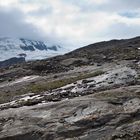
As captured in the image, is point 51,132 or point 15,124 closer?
point 51,132

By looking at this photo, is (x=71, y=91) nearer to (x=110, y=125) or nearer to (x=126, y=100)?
(x=126, y=100)

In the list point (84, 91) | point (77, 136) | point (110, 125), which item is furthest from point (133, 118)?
point (84, 91)

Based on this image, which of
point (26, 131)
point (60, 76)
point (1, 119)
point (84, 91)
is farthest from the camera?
point (60, 76)

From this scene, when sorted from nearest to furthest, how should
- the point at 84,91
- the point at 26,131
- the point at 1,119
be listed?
the point at 26,131 < the point at 1,119 < the point at 84,91

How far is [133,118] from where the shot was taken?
34.2 metres

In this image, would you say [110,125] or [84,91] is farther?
[84,91]

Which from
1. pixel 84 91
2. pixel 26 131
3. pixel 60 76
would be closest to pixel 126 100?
pixel 26 131

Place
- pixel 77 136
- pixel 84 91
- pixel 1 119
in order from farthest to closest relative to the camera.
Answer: pixel 84 91 < pixel 1 119 < pixel 77 136

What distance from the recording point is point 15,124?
124ft

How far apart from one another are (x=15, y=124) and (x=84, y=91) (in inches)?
600

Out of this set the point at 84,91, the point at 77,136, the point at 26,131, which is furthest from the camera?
the point at 84,91

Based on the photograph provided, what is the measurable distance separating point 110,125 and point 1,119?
10.9m

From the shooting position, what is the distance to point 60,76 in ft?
254

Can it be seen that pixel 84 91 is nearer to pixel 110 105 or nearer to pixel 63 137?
pixel 110 105
